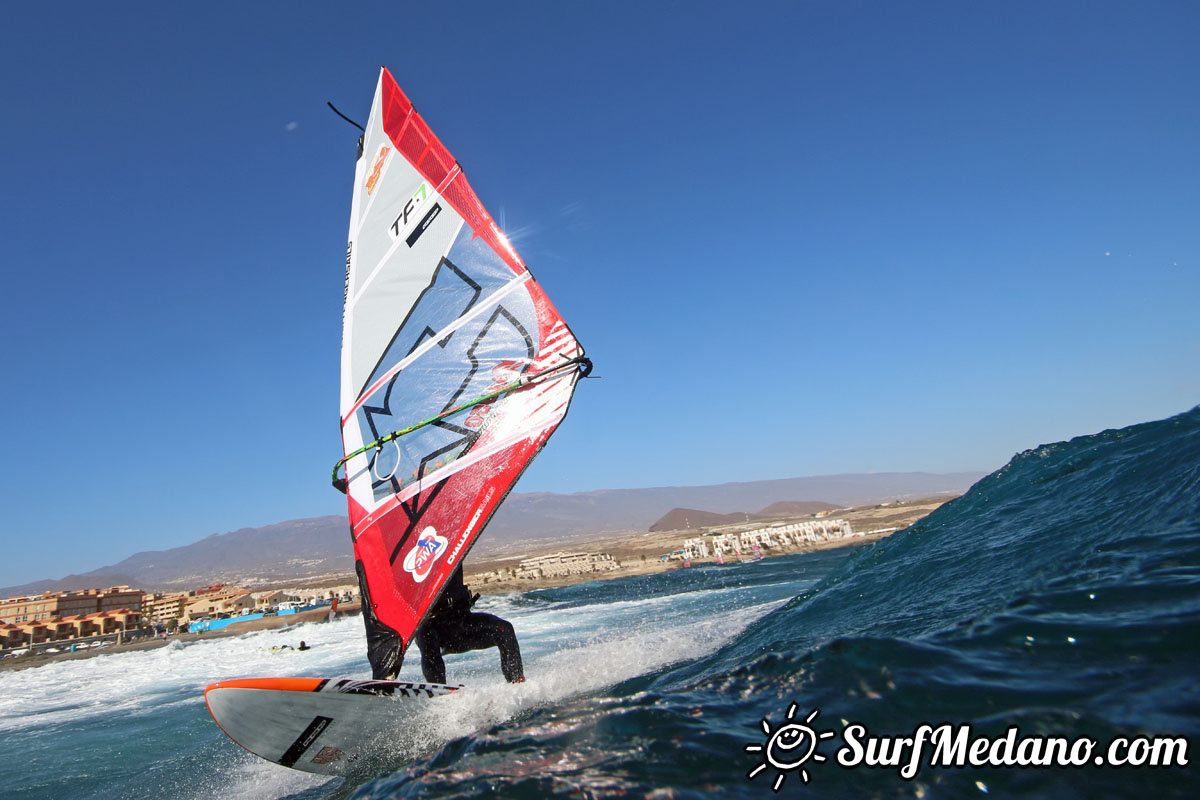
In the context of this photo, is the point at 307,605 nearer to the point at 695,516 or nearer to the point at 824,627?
the point at 824,627

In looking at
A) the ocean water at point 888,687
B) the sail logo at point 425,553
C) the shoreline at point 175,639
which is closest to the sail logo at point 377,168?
the sail logo at point 425,553

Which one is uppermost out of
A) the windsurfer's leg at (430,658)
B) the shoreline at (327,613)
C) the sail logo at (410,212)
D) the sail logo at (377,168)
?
the sail logo at (377,168)

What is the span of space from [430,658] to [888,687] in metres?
3.11

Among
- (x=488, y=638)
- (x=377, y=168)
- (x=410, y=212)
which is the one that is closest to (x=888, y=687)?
(x=488, y=638)

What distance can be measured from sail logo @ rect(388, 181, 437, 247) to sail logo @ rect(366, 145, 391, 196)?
793 millimetres

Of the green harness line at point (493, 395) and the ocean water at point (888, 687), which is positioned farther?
the green harness line at point (493, 395)

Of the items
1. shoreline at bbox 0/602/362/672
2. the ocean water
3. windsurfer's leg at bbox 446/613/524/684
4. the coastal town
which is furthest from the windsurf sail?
the coastal town

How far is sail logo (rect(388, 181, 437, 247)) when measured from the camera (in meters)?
5.52

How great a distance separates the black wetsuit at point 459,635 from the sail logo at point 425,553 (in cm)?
29

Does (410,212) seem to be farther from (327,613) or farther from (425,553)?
(327,613)

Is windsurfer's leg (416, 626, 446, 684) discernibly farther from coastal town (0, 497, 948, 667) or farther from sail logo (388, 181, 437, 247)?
coastal town (0, 497, 948, 667)

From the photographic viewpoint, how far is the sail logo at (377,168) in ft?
20.0

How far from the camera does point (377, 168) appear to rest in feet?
20.3

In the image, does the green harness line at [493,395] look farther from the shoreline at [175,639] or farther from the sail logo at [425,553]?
the shoreline at [175,639]
